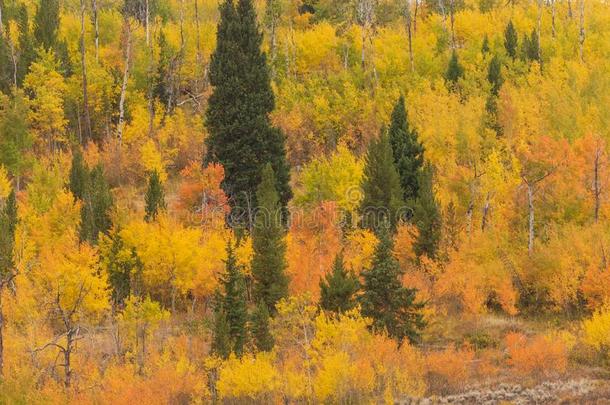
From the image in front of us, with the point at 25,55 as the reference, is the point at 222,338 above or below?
below

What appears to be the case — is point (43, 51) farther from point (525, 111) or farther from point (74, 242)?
point (525, 111)

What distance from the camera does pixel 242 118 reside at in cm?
4459

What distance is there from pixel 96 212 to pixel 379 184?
15578 mm

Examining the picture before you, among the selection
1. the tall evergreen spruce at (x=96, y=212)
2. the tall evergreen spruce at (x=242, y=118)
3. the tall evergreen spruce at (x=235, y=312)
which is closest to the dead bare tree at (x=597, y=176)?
the tall evergreen spruce at (x=242, y=118)

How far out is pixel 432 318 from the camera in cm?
3706

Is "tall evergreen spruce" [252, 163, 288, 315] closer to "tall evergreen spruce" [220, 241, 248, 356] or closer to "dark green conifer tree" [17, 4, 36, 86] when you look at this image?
"tall evergreen spruce" [220, 241, 248, 356]

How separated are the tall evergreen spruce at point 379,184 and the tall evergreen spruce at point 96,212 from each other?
1404 centimetres

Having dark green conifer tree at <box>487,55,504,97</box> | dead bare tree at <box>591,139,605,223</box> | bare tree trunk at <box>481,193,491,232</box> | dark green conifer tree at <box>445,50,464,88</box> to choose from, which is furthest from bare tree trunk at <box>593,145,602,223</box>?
dark green conifer tree at <box>445,50,464,88</box>

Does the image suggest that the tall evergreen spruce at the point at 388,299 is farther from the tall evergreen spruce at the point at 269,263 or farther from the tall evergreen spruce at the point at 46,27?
the tall evergreen spruce at the point at 46,27

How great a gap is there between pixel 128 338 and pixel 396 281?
12095 mm

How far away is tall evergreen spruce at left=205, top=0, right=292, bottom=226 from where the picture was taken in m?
44.5

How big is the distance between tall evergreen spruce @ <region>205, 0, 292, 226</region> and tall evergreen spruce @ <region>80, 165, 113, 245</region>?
686 cm

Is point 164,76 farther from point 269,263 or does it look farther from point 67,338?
point 67,338

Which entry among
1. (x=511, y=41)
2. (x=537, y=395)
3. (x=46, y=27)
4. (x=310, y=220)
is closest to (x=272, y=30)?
(x=46, y=27)
